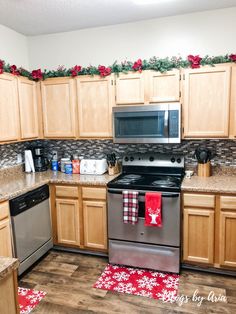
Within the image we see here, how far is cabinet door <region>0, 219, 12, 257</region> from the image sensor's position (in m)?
2.37

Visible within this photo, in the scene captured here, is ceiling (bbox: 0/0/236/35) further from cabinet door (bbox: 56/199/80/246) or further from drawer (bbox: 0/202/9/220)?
cabinet door (bbox: 56/199/80/246)

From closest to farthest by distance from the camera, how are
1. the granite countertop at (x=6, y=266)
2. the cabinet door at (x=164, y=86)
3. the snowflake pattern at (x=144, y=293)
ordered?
the granite countertop at (x=6, y=266)
the snowflake pattern at (x=144, y=293)
the cabinet door at (x=164, y=86)

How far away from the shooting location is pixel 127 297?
231 cm

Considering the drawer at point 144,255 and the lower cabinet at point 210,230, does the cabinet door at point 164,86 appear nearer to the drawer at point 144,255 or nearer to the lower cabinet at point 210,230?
the lower cabinet at point 210,230

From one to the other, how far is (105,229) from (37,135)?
1.49m

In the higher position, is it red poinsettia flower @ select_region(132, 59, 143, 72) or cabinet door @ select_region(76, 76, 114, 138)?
red poinsettia flower @ select_region(132, 59, 143, 72)

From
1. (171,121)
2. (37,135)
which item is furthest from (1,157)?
(171,121)

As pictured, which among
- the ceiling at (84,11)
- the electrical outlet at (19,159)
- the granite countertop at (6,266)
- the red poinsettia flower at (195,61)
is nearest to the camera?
the granite countertop at (6,266)

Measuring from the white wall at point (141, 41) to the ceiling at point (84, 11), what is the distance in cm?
10

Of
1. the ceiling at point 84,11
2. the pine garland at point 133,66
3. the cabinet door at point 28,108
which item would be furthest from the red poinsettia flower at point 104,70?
the cabinet door at point 28,108

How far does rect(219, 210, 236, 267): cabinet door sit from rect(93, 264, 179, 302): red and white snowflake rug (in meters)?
0.51

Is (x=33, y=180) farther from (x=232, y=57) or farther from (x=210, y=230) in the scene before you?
(x=232, y=57)

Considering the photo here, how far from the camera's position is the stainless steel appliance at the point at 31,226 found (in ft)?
8.31

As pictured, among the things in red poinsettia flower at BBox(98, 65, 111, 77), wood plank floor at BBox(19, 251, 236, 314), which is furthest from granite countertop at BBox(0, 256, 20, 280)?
red poinsettia flower at BBox(98, 65, 111, 77)
